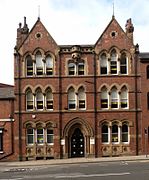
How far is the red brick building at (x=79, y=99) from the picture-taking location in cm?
3697

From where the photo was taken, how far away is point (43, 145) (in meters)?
37.0

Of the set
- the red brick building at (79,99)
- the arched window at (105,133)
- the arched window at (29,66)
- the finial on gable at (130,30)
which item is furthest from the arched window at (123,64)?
the arched window at (29,66)

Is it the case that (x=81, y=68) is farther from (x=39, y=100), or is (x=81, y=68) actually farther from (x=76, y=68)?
(x=39, y=100)

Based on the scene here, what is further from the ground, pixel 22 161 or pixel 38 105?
pixel 38 105

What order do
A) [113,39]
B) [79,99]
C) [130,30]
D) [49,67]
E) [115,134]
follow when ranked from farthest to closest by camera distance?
[130,30], [113,39], [49,67], [79,99], [115,134]

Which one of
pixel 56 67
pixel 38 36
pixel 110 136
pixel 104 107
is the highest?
pixel 38 36

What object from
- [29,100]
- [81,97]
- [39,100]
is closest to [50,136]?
[39,100]

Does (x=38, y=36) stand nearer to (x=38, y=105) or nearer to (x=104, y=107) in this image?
(x=38, y=105)

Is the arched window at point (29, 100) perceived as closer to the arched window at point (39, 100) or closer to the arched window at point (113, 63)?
the arched window at point (39, 100)

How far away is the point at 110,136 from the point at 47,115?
6341mm

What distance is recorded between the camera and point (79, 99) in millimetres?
37406

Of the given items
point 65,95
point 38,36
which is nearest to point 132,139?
point 65,95

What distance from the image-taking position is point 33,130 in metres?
37.2

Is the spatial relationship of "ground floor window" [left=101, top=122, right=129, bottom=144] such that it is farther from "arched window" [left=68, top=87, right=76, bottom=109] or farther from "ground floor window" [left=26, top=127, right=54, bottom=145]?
"ground floor window" [left=26, top=127, right=54, bottom=145]
